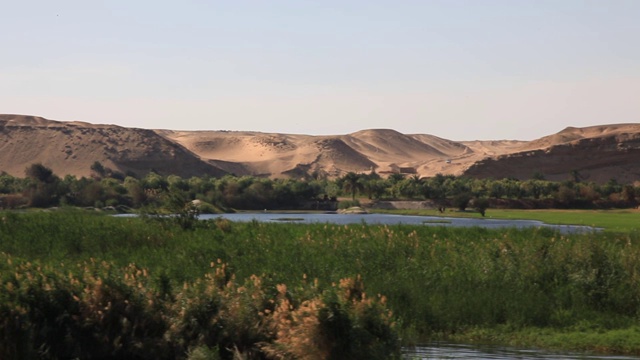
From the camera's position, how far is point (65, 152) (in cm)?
17712

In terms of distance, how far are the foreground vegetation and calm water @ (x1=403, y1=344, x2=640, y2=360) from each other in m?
0.73

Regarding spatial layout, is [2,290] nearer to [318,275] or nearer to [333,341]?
[333,341]

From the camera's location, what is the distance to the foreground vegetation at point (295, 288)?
1558 cm

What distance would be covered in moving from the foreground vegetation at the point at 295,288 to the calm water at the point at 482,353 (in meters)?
0.73

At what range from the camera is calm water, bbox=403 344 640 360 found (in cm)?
1920

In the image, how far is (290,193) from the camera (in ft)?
383

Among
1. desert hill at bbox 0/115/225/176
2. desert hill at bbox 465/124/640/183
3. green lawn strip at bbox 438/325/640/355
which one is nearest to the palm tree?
desert hill at bbox 465/124/640/183

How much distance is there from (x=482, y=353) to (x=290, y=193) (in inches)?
3832

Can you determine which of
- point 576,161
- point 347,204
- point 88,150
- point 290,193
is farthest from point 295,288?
point 88,150

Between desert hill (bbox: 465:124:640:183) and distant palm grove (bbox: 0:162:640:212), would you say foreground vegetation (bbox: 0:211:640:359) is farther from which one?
desert hill (bbox: 465:124:640:183)

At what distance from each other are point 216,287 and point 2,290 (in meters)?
3.56

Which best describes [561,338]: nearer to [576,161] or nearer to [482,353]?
[482,353]

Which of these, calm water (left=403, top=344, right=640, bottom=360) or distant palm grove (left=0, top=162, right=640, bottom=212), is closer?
calm water (left=403, top=344, right=640, bottom=360)

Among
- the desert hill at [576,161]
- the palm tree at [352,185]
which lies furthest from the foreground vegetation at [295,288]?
the desert hill at [576,161]
